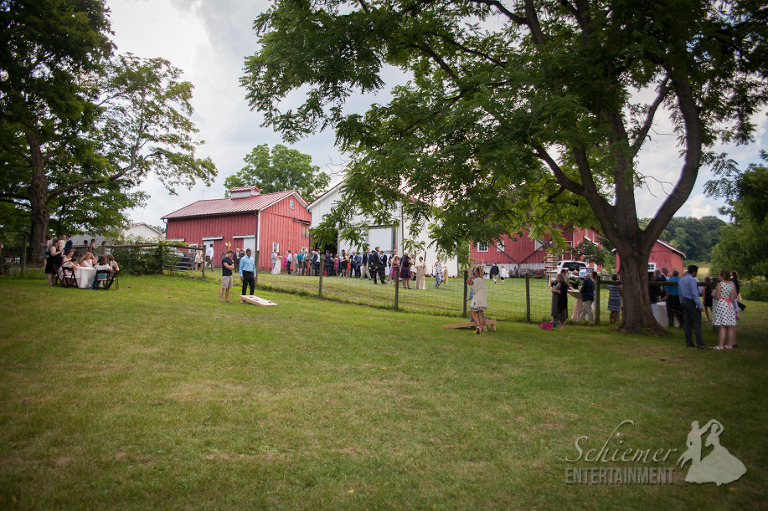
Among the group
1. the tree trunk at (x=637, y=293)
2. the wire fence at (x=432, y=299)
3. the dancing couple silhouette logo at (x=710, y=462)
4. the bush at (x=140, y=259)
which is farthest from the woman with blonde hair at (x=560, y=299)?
the bush at (x=140, y=259)

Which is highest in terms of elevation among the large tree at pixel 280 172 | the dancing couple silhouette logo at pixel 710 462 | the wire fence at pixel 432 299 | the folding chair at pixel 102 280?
the large tree at pixel 280 172

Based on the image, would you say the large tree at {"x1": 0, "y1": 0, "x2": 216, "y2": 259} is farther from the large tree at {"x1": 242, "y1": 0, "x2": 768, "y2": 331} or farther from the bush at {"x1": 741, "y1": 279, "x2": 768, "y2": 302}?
the bush at {"x1": 741, "y1": 279, "x2": 768, "y2": 302}

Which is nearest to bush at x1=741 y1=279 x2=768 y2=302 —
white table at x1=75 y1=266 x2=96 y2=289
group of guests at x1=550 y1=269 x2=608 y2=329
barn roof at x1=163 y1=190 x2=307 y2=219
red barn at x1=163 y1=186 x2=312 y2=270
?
group of guests at x1=550 y1=269 x2=608 y2=329

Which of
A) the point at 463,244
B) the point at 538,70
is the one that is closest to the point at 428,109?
the point at 538,70

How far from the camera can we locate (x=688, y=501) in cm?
351

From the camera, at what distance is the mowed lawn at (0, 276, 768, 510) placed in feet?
11.5

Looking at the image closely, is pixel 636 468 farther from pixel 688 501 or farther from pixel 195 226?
pixel 195 226

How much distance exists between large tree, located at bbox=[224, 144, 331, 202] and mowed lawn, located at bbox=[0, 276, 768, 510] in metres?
49.9

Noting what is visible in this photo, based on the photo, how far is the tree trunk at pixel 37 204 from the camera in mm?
23328

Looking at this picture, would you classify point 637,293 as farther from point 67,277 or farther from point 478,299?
point 67,277

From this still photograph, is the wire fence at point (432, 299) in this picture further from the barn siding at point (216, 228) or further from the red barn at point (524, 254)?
the red barn at point (524, 254)

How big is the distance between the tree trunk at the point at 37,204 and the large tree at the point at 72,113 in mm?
43

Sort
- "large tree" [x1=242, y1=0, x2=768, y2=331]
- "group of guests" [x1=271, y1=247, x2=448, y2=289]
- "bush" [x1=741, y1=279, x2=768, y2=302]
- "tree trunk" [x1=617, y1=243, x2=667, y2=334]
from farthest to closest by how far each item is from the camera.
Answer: "bush" [x1=741, y1=279, x2=768, y2=302] < "group of guests" [x1=271, y1=247, x2=448, y2=289] < "tree trunk" [x1=617, y1=243, x2=667, y2=334] < "large tree" [x1=242, y1=0, x2=768, y2=331]

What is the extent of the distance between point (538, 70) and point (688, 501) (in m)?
8.25
